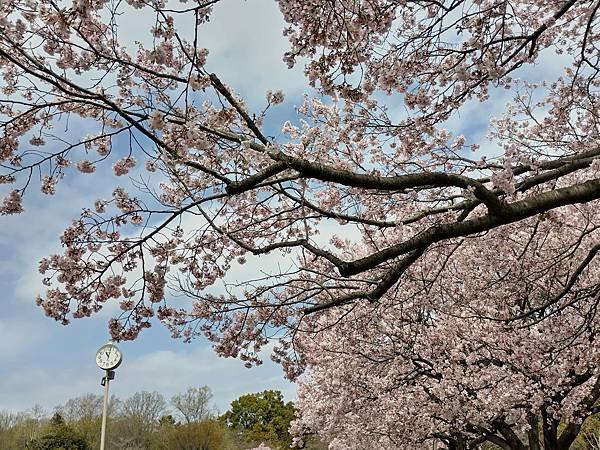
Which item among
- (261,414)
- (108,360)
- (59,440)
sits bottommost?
(108,360)

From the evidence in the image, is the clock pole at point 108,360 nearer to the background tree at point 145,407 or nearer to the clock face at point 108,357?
the clock face at point 108,357

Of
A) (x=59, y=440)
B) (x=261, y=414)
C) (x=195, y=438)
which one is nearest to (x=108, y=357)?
(x=59, y=440)

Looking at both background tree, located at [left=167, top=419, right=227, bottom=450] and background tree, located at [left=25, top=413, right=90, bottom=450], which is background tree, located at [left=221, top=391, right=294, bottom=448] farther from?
background tree, located at [left=25, top=413, right=90, bottom=450]

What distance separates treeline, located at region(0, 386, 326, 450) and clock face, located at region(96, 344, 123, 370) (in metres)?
13.2

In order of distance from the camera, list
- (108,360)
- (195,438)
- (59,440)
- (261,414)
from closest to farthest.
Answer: (108,360), (59,440), (195,438), (261,414)

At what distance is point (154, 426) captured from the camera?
32.6 meters

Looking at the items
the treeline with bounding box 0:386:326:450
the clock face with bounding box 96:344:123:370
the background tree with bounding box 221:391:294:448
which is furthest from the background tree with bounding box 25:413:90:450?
the clock face with bounding box 96:344:123:370

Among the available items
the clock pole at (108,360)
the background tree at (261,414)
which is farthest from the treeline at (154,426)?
the clock pole at (108,360)

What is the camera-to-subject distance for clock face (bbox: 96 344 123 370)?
10.7 m

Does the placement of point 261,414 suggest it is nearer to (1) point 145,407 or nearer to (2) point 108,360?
(1) point 145,407

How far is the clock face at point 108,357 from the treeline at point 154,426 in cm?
1321

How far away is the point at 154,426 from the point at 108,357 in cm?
2463

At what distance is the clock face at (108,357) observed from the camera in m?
10.7

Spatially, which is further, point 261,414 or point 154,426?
point 261,414
